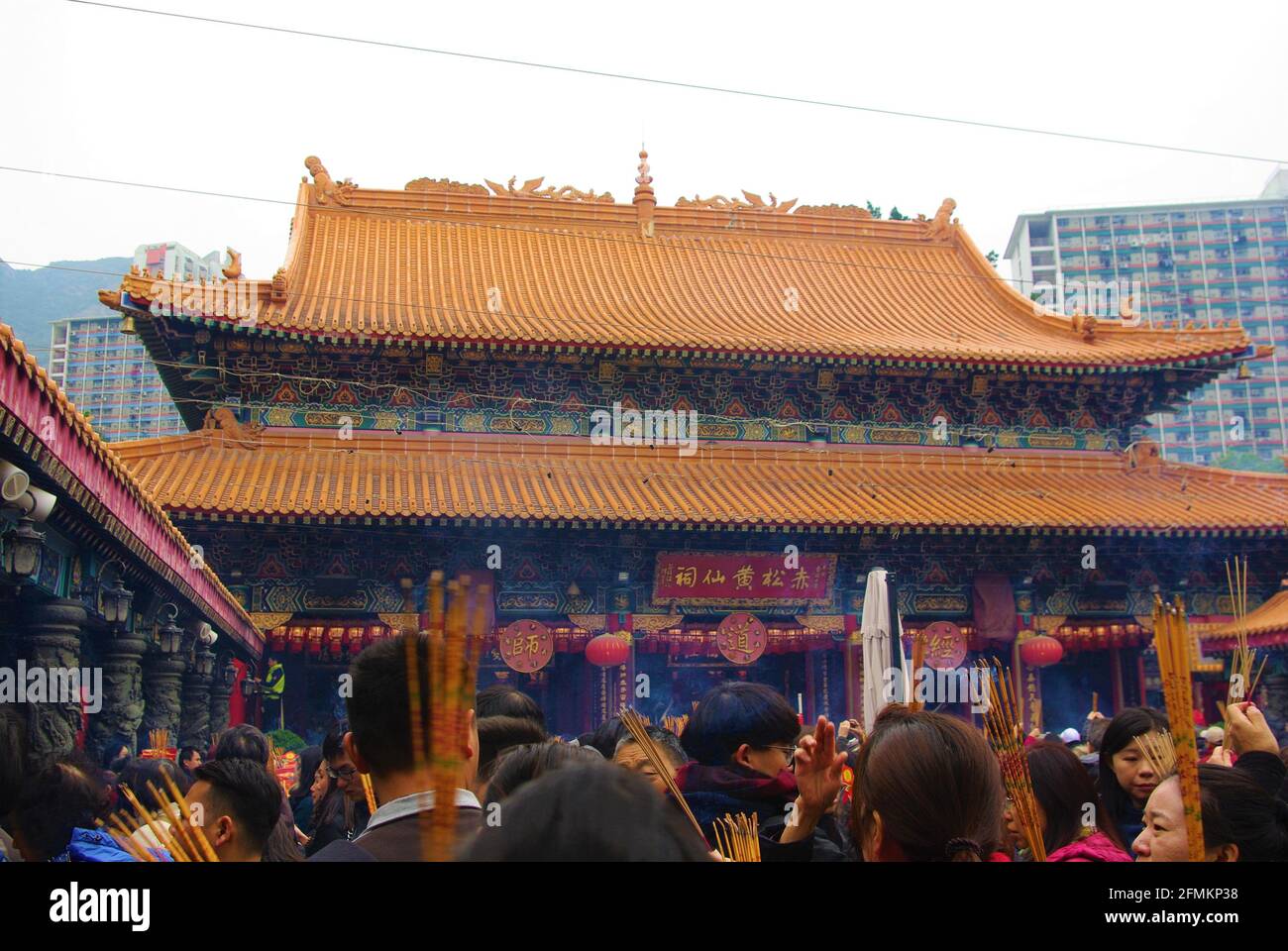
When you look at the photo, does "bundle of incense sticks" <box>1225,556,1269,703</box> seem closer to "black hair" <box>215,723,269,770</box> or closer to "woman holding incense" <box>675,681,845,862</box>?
"woman holding incense" <box>675,681,845,862</box>

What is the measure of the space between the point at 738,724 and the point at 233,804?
4.94ft

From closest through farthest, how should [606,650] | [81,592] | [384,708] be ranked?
[384,708] < [81,592] < [606,650]

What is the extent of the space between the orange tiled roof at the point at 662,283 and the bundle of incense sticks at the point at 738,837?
1148 centimetres

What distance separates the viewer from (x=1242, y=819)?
269cm

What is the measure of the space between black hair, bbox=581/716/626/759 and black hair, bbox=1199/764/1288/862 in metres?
2.40

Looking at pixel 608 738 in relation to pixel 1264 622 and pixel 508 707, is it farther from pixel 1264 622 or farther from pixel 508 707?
pixel 1264 622

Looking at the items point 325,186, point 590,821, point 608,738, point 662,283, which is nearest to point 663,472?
point 662,283

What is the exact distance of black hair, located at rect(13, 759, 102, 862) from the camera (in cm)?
335

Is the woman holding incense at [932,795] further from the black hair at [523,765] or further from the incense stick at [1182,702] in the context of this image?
the black hair at [523,765]

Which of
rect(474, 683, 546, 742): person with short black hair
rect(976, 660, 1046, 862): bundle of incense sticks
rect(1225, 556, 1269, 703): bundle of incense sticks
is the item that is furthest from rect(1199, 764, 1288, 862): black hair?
rect(474, 683, 546, 742): person with short black hair

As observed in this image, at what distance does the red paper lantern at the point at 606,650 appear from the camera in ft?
46.0

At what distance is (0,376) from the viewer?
473 centimetres

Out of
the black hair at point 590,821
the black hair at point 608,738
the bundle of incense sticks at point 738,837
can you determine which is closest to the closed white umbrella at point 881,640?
the black hair at point 608,738
